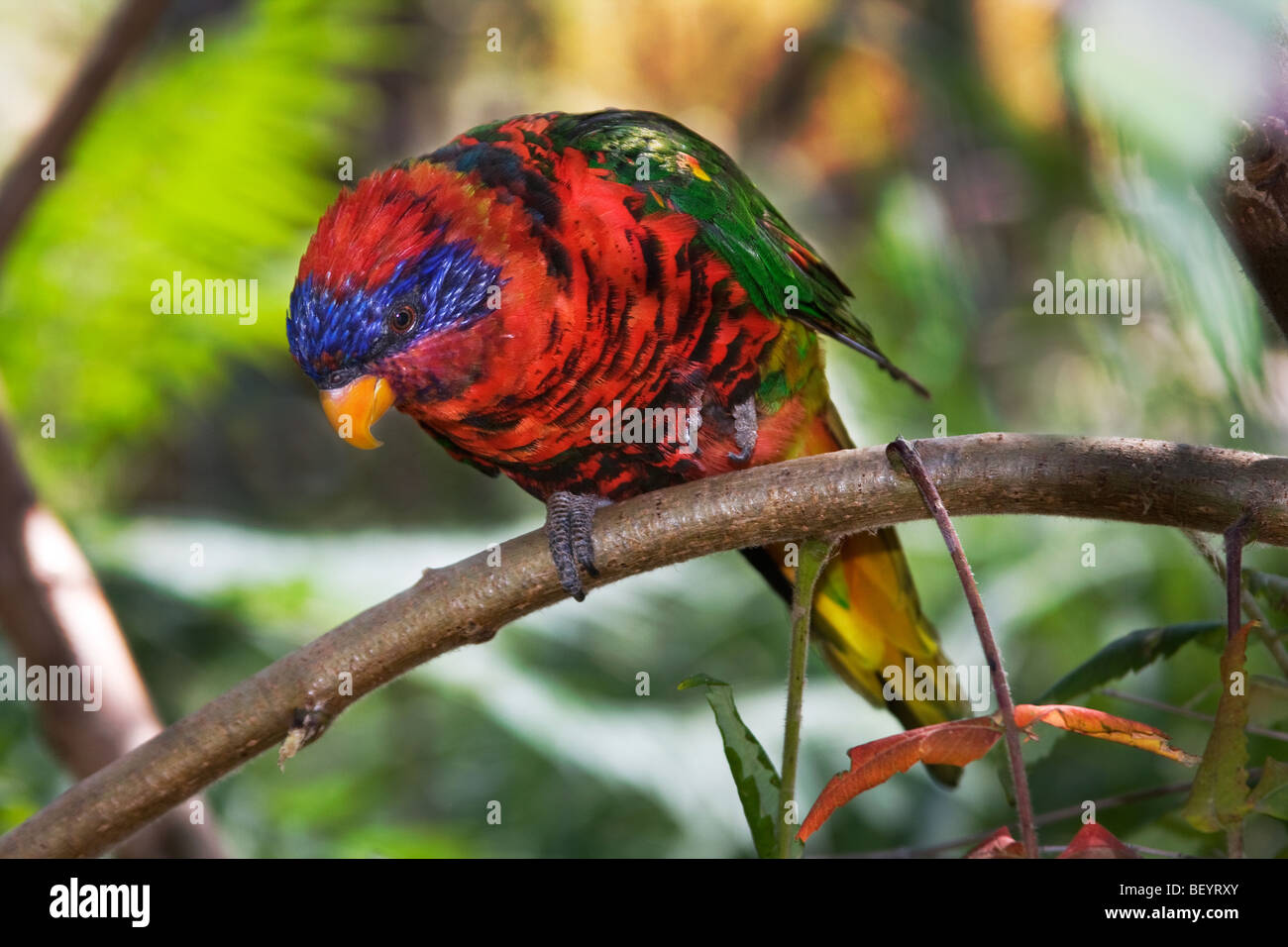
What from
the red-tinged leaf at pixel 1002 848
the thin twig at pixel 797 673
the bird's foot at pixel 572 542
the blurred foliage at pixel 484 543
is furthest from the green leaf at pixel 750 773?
the blurred foliage at pixel 484 543

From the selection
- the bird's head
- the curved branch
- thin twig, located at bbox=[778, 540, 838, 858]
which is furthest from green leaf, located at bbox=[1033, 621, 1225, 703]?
the bird's head

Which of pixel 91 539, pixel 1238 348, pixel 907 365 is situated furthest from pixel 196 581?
pixel 1238 348

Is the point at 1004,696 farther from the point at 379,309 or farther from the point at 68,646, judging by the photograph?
the point at 68,646

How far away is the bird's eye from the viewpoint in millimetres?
1402

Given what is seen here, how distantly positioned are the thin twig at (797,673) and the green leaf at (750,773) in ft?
0.05

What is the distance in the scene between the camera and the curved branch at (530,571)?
1.10 m

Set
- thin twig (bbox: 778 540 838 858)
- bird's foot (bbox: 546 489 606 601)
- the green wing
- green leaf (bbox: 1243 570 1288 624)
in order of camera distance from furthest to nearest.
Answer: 1. the green wing
2. bird's foot (bbox: 546 489 606 601)
3. green leaf (bbox: 1243 570 1288 624)
4. thin twig (bbox: 778 540 838 858)

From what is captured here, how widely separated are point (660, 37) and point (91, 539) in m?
3.69

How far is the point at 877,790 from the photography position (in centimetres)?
296

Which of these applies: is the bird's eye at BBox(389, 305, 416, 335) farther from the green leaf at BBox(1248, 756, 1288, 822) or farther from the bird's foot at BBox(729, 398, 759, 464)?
the green leaf at BBox(1248, 756, 1288, 822)

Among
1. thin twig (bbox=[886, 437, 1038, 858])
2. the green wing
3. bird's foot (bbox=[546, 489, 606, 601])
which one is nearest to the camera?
thin twig (bbox=[886, 437, 1038, 858])

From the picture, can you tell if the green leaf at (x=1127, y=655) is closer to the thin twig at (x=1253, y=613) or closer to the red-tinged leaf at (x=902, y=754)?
the thin twig at (x=1253, y=613)

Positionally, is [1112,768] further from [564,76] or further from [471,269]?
[564,76]

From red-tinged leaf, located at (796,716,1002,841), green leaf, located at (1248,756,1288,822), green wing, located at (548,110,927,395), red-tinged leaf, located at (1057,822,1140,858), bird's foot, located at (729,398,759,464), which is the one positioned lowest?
red-tinged leaf, located at (1057,822,1140,858)
